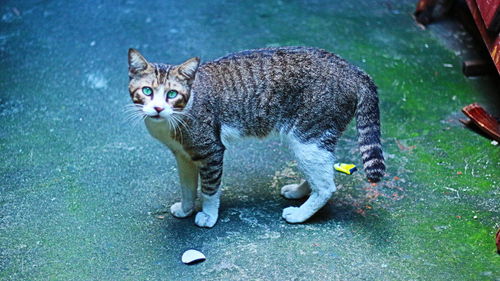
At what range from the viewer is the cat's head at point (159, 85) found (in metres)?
3.41

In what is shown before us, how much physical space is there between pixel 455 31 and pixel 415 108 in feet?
4.98

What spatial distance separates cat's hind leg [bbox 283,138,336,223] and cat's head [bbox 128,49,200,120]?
30.2 inches

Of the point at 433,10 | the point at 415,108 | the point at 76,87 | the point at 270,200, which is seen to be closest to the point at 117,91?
the point at 76,87

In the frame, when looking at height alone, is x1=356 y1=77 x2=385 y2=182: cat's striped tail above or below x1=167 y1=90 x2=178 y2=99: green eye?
below

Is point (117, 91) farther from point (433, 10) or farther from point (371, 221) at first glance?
point (433, 10)

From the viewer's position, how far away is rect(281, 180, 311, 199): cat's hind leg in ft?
13.7

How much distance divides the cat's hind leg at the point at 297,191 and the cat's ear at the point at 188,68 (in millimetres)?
1140

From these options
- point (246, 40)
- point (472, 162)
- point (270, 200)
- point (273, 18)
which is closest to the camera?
point (270, 200)

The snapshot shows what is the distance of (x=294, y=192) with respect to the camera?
4.18 meters

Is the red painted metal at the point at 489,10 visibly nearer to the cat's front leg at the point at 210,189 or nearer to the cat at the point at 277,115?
the cat at the point at 277,115

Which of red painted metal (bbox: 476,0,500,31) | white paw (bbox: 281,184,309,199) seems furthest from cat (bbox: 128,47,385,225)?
red painted metal (bbox: 476,0,500,31)

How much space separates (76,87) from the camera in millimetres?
5422

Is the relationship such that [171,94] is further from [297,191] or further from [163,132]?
[297,191]

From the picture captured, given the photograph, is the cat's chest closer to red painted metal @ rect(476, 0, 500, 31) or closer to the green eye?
the green eye
